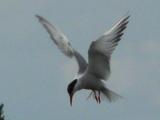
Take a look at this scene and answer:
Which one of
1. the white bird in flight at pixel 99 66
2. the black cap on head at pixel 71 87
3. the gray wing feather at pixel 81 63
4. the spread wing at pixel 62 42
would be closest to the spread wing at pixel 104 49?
the white bird in flight at pixel 99 66

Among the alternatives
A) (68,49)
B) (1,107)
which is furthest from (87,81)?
(1,107)

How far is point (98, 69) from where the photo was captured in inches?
1051

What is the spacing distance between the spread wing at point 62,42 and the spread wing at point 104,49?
0.33m

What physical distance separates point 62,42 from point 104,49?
2.81m

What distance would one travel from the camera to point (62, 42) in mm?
28859

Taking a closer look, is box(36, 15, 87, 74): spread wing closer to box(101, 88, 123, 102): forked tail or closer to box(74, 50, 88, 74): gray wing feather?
box(74, 50, 88, 74): gray wing feather

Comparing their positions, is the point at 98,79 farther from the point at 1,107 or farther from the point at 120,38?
the point at 1,107

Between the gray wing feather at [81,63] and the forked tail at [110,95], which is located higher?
the gray wing feather at [81,63]

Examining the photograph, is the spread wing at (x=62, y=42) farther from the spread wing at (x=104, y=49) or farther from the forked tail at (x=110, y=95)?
the forked tail at (x=110, y=95)

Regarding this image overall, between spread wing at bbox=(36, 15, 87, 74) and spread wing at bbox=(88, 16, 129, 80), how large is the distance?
0.33m

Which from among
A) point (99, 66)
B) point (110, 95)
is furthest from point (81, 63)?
point (110, 95)

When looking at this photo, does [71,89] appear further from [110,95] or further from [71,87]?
[110,95]

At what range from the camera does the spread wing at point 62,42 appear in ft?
88.9

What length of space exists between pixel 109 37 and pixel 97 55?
56 centimetres
